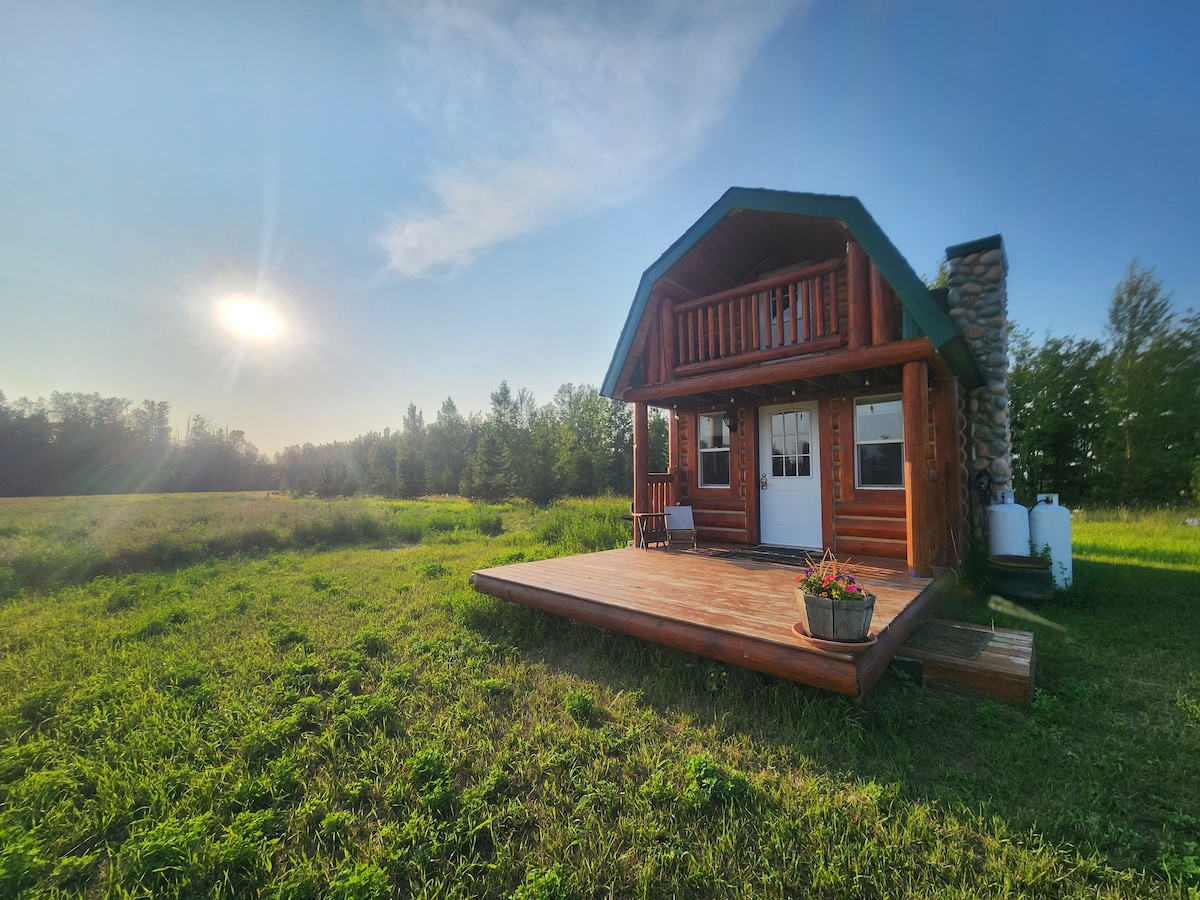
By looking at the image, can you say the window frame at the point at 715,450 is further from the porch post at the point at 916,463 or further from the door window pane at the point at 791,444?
the porch post at the point at 916,463

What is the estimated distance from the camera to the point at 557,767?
2.66 meters

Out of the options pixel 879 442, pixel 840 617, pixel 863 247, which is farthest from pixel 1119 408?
pixel 840 617

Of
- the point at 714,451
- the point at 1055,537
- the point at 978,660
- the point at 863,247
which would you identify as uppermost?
the point at 863,247

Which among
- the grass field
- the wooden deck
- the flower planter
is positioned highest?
the flower planter

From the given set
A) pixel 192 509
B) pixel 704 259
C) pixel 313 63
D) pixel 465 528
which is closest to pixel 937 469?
pixel 704 259

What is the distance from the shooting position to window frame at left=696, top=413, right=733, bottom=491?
762 cm

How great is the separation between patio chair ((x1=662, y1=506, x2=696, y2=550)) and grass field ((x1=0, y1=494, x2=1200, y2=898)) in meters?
2.95

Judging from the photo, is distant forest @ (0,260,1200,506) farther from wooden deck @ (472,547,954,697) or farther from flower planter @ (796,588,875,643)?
flower planter @ (796,588,875,643)

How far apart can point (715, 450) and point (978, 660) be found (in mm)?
4760

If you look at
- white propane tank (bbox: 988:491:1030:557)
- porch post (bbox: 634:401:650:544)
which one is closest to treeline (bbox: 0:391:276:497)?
porch post (bbox: 634:401:650:544)

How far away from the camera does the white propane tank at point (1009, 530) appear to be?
598 centimetres

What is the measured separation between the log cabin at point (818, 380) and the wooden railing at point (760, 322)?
0.08 ft

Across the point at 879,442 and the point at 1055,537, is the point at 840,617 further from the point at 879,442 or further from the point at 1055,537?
the point at 1055,537

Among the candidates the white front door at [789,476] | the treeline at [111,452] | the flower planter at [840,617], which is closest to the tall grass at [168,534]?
the white front door at [789,476]
